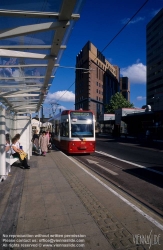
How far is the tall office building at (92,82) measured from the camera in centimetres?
8044

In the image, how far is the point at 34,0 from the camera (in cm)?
320

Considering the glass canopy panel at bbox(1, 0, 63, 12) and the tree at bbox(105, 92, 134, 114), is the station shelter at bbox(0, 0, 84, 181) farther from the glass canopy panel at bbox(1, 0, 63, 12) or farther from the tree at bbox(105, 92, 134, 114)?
the tree at bbox(105, 92, 134, 114)

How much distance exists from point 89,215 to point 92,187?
6.79 ft

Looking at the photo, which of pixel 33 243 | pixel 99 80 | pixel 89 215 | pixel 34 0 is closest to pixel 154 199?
pixel 89 215

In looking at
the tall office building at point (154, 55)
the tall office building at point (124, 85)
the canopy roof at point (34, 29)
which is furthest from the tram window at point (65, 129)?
the tall office building at point (124, 85)

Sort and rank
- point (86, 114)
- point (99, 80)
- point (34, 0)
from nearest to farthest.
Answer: point (34, 0) → point (86, 114) → point (99, 80)

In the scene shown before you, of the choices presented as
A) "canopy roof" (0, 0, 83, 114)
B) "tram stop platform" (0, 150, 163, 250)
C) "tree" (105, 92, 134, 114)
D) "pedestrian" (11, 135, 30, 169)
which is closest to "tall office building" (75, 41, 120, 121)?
"tree" (105, 92, 134, 114)

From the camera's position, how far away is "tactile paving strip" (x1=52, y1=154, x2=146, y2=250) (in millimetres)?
3238

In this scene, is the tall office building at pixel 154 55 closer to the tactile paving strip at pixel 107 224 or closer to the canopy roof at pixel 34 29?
the tactile paving strip at pixel 107 224

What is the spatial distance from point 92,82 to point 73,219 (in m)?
82.0

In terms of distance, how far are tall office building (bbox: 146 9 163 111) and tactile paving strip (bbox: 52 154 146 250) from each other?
87.7 m

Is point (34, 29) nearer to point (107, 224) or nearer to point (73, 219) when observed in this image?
point (73, 219)

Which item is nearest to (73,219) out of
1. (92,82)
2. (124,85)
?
(92,82)

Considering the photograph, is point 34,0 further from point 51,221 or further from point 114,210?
point 114,210
